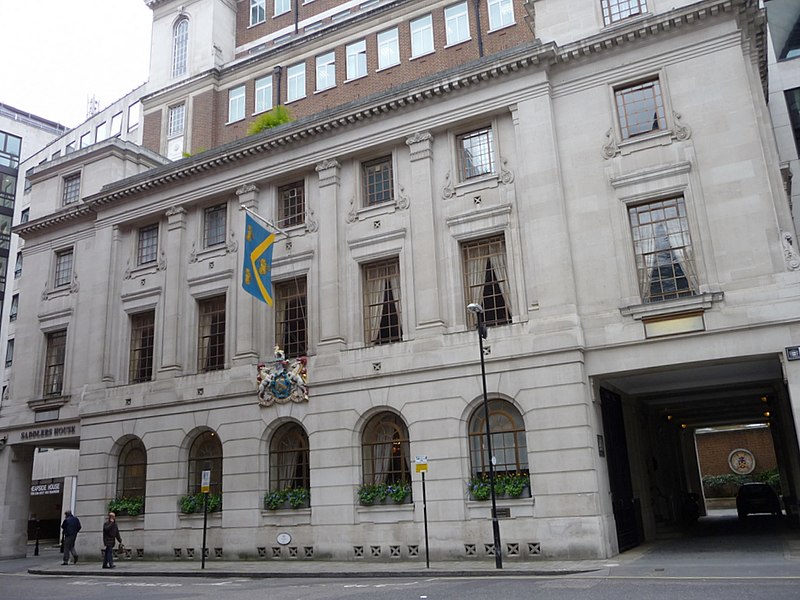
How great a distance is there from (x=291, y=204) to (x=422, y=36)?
11715 millimetres

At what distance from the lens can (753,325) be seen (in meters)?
18.9

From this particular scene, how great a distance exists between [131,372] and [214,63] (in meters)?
18.4

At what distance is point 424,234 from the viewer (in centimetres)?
2358

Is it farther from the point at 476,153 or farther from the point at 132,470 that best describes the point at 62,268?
the point at 476,153

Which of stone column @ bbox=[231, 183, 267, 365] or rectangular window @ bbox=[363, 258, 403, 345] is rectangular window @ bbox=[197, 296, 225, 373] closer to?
stone column @ bbox=[231, 183, 267, 365]

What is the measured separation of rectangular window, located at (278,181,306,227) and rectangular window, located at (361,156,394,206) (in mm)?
2630

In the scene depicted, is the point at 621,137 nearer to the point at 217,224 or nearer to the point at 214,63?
the point at 217,224

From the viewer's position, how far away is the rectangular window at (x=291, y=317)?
25.9 meters

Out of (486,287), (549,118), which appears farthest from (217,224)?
(549,118)

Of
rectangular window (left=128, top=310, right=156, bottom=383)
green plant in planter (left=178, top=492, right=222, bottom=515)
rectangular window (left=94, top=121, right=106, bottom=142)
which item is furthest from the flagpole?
rectangular window (left=94, top=121, right=106, bottom=142)

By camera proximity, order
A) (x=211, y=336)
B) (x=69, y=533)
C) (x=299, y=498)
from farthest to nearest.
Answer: (x=211, y=336) < (x=69, y=533) < (x=299, y=498)

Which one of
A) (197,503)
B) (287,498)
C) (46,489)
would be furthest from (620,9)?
(46,489)

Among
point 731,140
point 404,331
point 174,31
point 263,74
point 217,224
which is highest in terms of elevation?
point 174,31

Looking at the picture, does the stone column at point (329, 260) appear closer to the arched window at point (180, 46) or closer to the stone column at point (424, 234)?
the stone column at point (424, 234)
